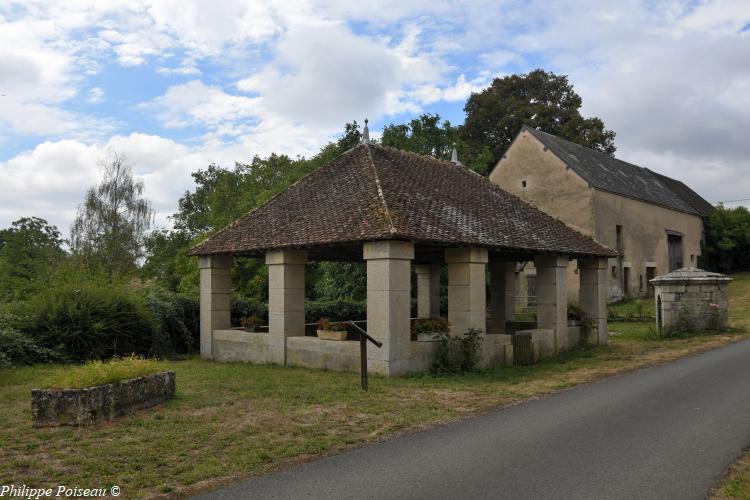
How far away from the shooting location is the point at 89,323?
15.2m

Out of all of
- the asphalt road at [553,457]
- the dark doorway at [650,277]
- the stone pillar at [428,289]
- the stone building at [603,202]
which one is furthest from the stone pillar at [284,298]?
the dark doorway at [650,277]

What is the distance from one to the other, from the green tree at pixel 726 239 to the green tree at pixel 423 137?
25.3 m

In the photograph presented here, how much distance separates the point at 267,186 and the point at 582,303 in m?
24.5

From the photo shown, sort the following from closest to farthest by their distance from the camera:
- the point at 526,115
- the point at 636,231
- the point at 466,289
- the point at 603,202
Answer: the point at 466,289, the point at 603,202, the point at 636,231, the point at 526,115

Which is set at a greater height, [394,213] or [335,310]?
[394,213]

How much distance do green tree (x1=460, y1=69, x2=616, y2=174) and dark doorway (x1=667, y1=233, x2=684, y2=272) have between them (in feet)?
27.8

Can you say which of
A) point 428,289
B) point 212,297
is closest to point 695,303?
point 428,289

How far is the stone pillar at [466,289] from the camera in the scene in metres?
13.1

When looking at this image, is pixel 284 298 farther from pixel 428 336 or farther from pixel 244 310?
pixel 244 310

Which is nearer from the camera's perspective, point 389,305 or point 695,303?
point 389,305

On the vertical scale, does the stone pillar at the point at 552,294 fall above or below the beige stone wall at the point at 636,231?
below

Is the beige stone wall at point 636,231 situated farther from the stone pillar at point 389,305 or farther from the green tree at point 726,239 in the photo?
the stone pillar at point 389,305

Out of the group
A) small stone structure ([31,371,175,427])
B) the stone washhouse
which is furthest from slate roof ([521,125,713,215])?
small stone structure ([31,371,175,427])

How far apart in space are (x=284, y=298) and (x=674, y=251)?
34026 millimetres
